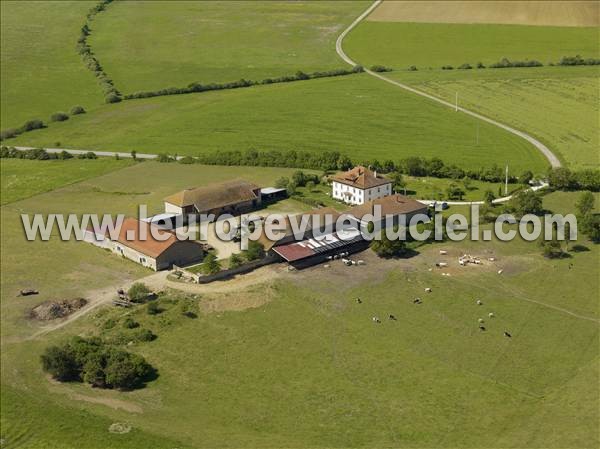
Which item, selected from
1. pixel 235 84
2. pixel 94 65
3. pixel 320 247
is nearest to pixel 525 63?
Result: pixel 235 84

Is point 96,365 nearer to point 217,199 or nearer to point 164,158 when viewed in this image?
point 217,199

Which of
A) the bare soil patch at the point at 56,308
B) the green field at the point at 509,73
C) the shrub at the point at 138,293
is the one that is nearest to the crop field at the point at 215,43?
the green field at the point at 509,73

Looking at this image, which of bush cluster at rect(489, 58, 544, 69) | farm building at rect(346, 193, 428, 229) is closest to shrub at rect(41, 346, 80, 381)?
farm building at rect(346, 193, 428, 229)

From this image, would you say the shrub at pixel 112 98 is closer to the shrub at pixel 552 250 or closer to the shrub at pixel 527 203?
the shrub at pixel 527 203

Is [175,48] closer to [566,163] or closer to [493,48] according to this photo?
[493,48]

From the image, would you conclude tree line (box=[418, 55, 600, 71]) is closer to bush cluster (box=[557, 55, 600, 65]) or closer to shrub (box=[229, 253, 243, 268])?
bush cluster (box=[557, 55, 600, 65])
